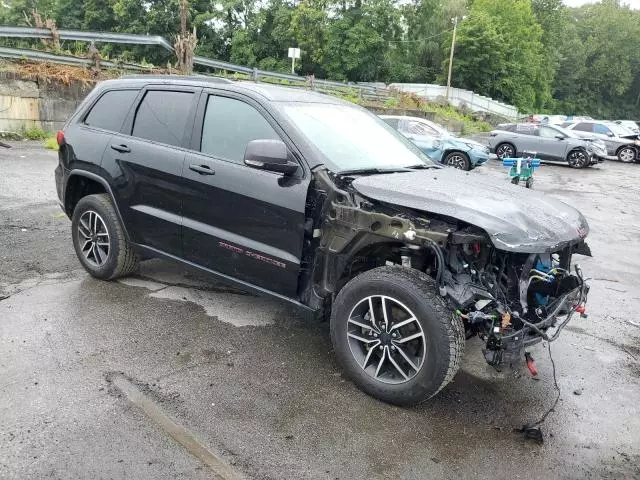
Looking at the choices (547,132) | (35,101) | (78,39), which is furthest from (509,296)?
(547,132)

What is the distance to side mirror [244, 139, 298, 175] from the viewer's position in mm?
3426

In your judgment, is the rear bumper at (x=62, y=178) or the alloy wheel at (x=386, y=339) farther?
the rear bumper at (x=62, y=178)

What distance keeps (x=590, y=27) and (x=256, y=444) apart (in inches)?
3668

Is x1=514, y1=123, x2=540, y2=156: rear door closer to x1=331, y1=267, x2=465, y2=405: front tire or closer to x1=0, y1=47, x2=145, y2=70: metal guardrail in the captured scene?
x1=0, y1=47, x2=145, y2=70: metal guardrail

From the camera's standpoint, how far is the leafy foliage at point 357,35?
158 ft

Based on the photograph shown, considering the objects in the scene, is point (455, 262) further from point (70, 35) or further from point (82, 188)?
point (70, 35)

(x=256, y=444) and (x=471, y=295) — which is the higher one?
(x=471, y=295)

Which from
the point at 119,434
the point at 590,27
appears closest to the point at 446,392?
the point at 119,434

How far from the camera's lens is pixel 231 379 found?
3.47 m

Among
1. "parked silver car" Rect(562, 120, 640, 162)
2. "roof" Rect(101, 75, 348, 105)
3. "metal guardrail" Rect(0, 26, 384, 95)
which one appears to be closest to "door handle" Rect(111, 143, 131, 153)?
"roof" Rect(101, 75, 348, 105)

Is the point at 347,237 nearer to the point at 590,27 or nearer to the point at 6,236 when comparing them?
the point at 6,236

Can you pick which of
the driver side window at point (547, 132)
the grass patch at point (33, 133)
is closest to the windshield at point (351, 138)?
the grass patch at point (33, 133)

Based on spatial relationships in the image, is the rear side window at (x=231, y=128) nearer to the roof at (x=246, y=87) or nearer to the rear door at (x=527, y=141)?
the roof at (x=246, y=87)

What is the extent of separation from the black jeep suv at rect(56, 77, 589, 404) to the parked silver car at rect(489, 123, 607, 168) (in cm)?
1736
